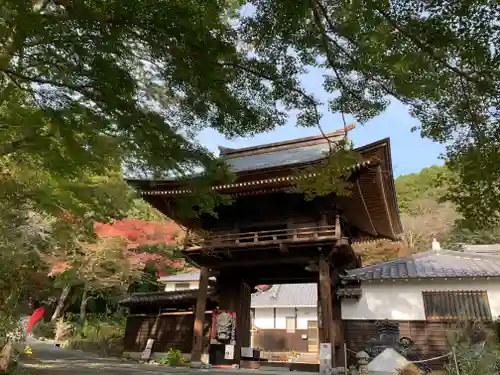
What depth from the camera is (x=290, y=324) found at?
78.7 feet

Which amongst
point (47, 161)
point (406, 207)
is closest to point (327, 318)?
point (47, 161)

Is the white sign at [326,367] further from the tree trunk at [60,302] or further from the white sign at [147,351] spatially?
the tree trunk at [60,302]

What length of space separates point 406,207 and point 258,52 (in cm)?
3516

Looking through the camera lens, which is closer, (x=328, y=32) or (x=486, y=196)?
(x=486, y=196)

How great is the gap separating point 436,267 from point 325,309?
4.35 m

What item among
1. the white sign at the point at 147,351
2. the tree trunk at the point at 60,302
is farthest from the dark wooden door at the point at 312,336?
the tree trunk at the point at 60,302

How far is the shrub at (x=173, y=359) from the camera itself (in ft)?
40.9

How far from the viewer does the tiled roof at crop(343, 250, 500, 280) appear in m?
11.7

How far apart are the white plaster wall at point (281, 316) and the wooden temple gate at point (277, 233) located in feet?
37.8

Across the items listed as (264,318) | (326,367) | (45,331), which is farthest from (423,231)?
(45,331)

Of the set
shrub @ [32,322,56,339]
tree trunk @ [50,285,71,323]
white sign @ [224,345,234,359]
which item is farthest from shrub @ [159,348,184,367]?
shrub @ [32,322,56,339]

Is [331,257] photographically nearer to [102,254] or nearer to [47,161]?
[47,161]

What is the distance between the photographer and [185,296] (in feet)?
47.5

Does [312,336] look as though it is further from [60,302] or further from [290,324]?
[60,302]
